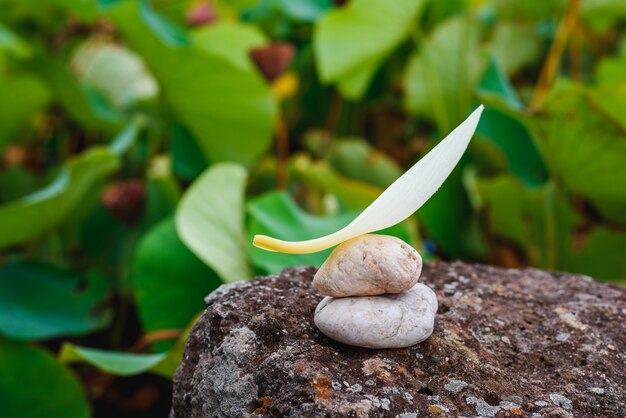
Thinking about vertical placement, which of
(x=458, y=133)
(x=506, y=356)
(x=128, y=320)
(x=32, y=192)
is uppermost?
(x=458, y=133)

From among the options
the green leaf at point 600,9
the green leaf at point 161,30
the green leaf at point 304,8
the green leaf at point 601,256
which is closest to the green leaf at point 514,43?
the green leaf at point 600,9

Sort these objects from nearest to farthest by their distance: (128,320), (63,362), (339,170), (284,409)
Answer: (284,409), (63,362), (128,320), (339,170)

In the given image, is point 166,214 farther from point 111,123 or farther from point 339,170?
point 339,170

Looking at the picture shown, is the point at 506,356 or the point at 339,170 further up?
the point at 506,356

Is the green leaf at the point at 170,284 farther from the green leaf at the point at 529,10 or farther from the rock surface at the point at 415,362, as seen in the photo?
the green leaf at the point at 529,10

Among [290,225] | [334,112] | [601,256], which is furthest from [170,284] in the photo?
[334,112]

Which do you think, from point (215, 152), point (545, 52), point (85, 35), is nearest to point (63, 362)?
point (215, 152)

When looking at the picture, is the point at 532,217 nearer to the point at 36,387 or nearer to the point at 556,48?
the point at 556,48
